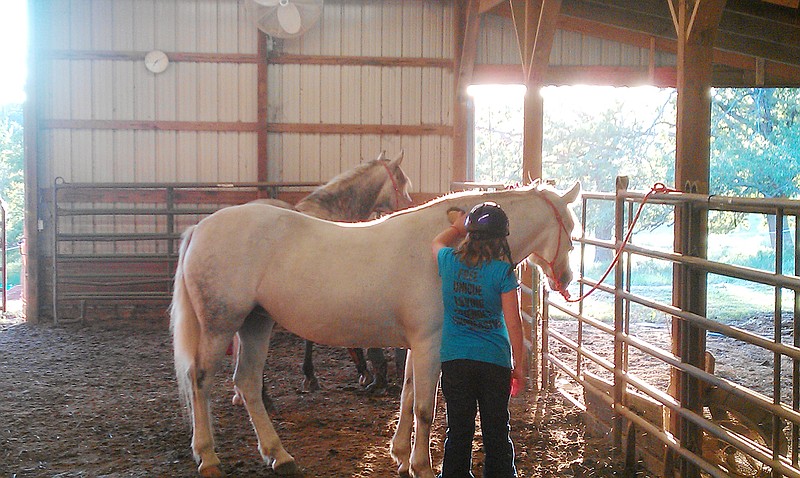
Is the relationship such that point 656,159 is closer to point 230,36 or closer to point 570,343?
point 230,36

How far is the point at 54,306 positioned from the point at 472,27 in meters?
6.03

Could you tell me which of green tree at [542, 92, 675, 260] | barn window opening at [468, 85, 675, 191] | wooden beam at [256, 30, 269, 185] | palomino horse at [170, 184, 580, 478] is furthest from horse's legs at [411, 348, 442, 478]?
barn window opening at [468, 85, 675, 191]

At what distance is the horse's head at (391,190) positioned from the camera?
712 centimetres

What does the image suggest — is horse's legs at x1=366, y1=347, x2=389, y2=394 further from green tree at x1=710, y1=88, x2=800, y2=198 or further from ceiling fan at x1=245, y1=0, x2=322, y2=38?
green tree at x1=710, y1=88, x2=800, y2=198

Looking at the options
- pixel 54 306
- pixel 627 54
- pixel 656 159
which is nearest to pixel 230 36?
pixel 54 306

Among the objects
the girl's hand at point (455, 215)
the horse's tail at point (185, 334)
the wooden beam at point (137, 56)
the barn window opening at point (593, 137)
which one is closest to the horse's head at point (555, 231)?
the girl's hand at point (455, 215)

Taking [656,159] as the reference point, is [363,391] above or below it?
below

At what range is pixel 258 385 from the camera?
13.4 feet

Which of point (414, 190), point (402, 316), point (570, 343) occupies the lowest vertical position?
point (570, 343)

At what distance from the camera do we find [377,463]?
4.23 metres

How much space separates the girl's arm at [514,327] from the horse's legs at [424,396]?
515 mm

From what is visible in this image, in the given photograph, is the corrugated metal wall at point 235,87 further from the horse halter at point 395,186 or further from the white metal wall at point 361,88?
the horse halter at point 395,186

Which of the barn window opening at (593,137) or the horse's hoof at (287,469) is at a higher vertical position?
the barn window opening at (593,137)

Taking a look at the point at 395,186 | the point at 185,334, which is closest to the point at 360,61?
the point at 395,186
